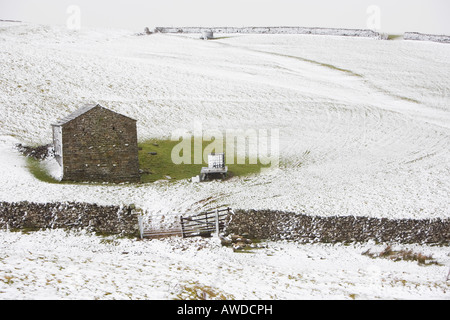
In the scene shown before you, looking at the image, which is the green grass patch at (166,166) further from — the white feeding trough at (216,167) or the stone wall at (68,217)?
the stone wall at (68,217)

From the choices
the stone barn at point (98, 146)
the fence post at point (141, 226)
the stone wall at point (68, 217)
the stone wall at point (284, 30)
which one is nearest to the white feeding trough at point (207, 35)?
the stone wall at point (284, 30)

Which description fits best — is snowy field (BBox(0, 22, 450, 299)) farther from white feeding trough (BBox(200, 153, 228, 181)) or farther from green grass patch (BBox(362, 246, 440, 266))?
white feeding trough (BBox(200, 153, 228, 181))

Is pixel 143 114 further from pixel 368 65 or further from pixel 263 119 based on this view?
pixel 368 65

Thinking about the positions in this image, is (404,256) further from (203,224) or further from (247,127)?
(247,127)

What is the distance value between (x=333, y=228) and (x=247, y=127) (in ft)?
66.8

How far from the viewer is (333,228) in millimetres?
24938

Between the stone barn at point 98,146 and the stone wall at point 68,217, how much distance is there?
476 centimetres

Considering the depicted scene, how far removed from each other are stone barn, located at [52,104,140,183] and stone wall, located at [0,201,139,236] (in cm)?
476

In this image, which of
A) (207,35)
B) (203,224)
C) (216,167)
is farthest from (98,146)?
(207,35)

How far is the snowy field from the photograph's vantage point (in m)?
19.9

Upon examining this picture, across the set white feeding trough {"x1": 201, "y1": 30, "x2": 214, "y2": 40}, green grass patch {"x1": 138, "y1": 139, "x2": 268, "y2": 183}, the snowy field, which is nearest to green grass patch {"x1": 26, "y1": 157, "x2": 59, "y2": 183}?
the snowy field

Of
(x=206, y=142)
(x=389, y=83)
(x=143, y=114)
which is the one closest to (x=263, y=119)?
(x=206, y=142)
